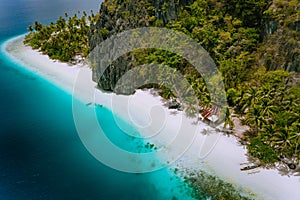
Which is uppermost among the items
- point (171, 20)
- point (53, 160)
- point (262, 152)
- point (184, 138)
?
point (171, 20)

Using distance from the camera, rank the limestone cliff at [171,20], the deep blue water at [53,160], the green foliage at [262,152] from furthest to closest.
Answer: the limestone cliff at [171,20] → the green foliage at [262,152] → the deep blue water at [53,160]

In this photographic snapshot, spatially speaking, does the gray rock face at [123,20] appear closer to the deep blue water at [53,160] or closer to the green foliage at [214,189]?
the deep blue water at [53,160]

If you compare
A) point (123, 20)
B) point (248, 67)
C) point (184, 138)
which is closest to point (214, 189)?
point (184, 138)

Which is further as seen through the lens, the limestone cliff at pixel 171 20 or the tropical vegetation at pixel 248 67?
the limestone cliff at pixel 171 20

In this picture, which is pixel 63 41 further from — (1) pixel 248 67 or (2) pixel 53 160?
(1) pixel 248 67

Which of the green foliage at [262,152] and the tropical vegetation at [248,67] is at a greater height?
the tropical vegetation at [248,67]

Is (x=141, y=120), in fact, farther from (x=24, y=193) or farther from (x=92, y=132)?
(x=24, y=193)

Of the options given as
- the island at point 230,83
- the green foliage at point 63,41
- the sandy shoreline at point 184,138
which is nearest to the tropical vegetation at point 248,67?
the island at point 230,83
